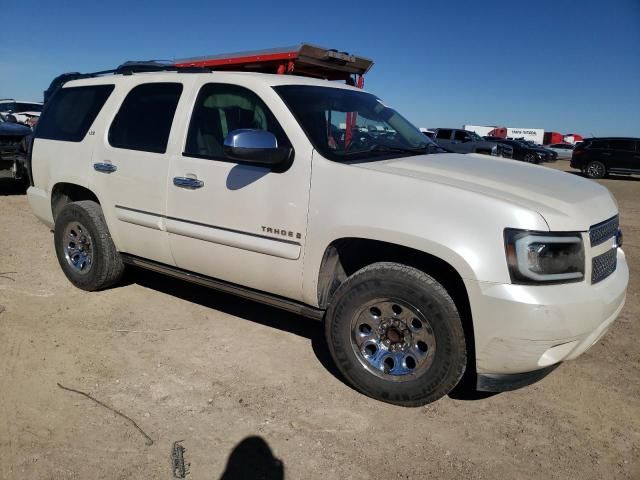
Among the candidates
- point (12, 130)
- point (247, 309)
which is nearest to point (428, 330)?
point (247, 309)

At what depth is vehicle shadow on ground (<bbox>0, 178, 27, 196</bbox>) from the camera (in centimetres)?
1024

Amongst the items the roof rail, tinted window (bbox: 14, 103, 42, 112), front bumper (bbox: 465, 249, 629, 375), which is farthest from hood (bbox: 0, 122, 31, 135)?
tinted window (bbox: 14, 103, 42, 112)

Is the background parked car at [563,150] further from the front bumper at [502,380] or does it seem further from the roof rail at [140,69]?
the front bumper at [502,380]

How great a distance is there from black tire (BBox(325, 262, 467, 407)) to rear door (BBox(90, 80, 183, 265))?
1.56 meters

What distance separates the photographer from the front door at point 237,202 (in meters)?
3.20

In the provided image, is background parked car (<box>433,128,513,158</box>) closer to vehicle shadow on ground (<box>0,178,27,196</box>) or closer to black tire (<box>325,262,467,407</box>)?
vehicle shadow on ground (<box>0,178,27,196</box>)

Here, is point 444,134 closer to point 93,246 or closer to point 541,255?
point 93,246

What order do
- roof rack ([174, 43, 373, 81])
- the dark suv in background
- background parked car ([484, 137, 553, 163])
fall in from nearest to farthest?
roof rack ([174, 43, 373, 81]) < the dark suv in background < background parked car ([484, 137, 553, 163])

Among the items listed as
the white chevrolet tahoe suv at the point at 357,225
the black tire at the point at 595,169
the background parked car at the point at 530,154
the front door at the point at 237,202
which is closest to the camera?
the white chevrolet tahoe suv at the point at 357,225

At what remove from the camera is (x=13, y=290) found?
4.68 meters

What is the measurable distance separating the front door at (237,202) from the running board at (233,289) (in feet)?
0.19

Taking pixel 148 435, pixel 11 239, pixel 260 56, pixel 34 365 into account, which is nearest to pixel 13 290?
pixel 34 365

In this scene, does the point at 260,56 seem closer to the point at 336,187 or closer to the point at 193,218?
the point at 193,218

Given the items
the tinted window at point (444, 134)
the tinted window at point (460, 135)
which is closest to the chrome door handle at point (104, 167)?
the tinted window at point (460, 135)
